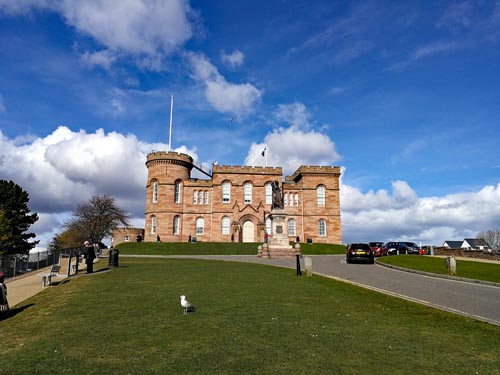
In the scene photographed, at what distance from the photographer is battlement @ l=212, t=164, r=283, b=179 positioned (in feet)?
180

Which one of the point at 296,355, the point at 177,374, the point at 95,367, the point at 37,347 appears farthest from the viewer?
the point at 37,347

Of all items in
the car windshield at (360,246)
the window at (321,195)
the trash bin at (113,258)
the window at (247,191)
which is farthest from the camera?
the window at (321,195)

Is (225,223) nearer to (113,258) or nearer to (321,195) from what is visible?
(321,195)

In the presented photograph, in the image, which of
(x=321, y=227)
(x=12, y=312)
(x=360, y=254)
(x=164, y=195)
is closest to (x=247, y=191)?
(x=164, y=195)

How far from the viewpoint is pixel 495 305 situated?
34.1ft

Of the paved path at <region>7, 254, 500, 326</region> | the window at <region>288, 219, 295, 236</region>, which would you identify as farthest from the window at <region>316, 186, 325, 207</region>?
the paved path at <region>7, 254, 500, 326</region>

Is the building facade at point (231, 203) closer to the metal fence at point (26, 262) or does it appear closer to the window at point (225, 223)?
the window at point (225, 223)

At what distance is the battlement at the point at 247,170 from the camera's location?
180 ft

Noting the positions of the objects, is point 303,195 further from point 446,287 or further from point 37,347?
point 37,347

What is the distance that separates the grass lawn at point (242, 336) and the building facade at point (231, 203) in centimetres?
4101

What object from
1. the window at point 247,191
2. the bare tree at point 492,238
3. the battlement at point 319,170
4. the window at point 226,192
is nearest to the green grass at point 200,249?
the window at point 226,192

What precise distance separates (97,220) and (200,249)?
→ 73.5 ft

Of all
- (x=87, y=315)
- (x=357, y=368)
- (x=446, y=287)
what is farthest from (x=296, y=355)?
(x=446, y=287)

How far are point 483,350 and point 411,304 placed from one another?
419cm
